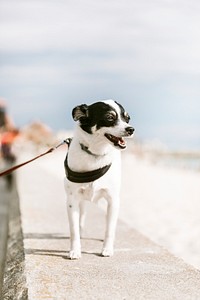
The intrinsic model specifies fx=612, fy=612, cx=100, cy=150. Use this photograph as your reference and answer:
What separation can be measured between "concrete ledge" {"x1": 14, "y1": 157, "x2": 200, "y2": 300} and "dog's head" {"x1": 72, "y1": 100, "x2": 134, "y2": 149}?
91cm

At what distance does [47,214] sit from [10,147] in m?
7.07

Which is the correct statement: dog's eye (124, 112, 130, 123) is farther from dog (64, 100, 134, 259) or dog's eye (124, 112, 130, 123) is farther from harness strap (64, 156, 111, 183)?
harness strap (64, 156, 111, 183)

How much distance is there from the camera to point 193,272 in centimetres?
436

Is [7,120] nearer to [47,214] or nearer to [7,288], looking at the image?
[47,214]

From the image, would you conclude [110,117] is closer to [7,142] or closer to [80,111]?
[80,111]

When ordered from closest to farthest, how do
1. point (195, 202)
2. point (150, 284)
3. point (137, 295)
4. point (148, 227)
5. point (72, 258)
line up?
point (137, 295) < point (150, 284) < point (72, 258) < point (148, 227) < point (195, 202)

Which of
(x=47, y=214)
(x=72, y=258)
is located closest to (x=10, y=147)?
(x=47, y=214)

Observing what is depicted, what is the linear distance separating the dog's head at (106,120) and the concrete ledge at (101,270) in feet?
2.99

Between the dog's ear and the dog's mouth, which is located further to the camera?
the dog's ear

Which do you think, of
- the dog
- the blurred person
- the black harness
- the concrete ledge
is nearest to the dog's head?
the dog

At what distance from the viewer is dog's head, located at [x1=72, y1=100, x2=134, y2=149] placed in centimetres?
415

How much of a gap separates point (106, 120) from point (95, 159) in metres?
0.43

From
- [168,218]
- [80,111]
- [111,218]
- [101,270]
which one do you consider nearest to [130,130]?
[80,111]

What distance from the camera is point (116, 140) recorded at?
4.25 meters
